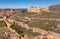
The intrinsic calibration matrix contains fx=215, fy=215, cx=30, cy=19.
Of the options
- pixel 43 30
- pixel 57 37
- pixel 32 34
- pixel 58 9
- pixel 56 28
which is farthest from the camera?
pixel 58 9

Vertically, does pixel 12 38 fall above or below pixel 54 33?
below

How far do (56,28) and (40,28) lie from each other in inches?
38.9

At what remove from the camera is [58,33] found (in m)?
5.99

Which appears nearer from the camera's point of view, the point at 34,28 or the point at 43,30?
the point at 43,30

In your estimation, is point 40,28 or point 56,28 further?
point 40,28

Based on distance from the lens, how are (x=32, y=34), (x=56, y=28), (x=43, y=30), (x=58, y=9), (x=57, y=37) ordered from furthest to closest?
(x=58, y=9), (x=32, y=34), (x=43, y=30), (x=56, y=28), (x=57, y=37)

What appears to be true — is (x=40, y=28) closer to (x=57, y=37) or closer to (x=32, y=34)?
(x=32, y=34)

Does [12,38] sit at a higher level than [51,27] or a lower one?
lower

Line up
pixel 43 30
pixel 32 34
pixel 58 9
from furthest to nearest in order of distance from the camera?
pixel 58 9
pixel 32 34
pixel 43 30

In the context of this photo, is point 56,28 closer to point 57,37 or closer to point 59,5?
point 57,37

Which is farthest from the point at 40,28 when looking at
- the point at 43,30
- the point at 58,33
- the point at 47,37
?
the point at 58,33

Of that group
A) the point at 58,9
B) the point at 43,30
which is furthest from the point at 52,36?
the point at 58,9

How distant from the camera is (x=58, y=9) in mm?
11977

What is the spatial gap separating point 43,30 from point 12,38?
5.75 meters
